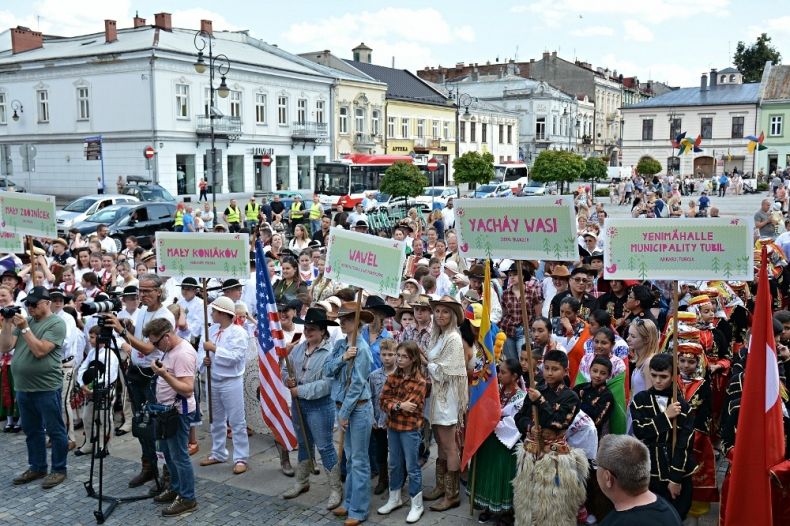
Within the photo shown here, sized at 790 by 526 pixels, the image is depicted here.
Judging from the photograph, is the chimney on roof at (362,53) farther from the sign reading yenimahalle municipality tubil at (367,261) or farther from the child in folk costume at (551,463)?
the child in folk costume at (551,463)

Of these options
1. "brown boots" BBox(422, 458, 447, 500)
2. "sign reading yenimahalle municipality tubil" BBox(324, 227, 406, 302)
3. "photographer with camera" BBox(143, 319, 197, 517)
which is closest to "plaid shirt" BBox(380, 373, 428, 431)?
"brown boots" BBox(422, 458, 447, 500)

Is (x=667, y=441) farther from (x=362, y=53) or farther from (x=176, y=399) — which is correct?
(x=362, y=53)

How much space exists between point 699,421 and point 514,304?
360cm

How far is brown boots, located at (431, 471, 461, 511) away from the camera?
21.7 ft

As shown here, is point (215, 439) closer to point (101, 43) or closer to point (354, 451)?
point (354, 451)

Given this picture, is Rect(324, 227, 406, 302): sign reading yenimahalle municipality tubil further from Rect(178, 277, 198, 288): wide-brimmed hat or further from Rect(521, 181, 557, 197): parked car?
Rect(521, 181, 557, 197): parked car

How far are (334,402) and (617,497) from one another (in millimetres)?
3527

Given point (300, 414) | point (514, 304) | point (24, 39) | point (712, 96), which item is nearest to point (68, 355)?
point (300, 414)

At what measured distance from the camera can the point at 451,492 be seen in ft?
21.9

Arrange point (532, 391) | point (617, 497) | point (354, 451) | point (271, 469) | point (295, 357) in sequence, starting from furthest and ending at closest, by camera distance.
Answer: point (271, 469) < point (295, 357) < point (354, 451) < point (532, 391) < point (617, 497)

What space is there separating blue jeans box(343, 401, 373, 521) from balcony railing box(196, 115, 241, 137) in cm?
3800

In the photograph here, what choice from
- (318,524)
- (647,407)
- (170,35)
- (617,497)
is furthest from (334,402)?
(170,35)

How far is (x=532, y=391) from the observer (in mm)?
5578

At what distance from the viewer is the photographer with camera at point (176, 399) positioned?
6.48 metres
